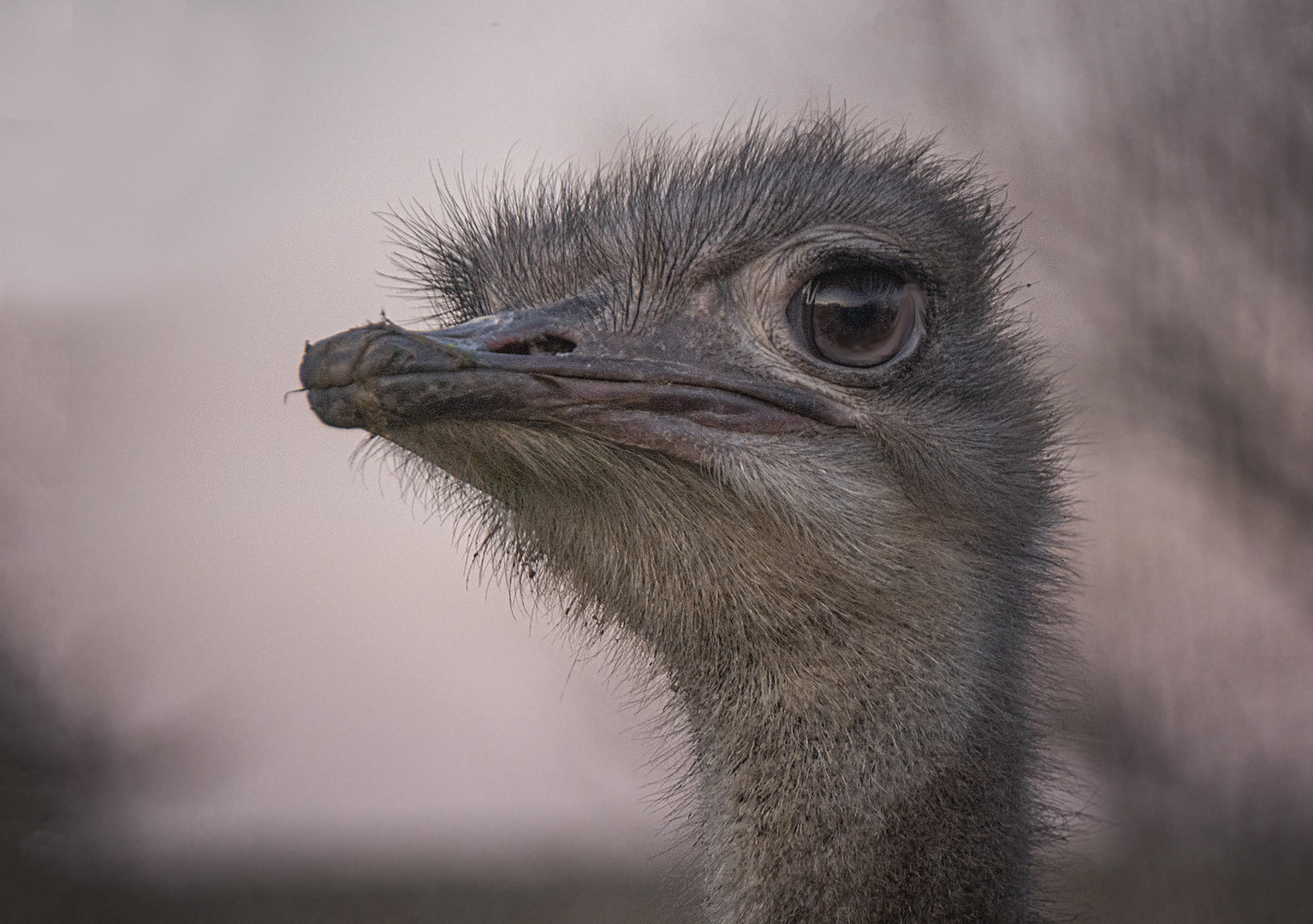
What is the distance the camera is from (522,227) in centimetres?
198

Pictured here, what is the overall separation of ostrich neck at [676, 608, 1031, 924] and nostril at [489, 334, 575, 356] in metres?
0.52

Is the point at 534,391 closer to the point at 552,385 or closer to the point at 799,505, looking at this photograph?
the point at 552,385

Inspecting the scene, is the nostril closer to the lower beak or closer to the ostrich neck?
the lower beak

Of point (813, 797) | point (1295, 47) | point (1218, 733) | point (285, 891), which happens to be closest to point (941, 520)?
point (813, 797)

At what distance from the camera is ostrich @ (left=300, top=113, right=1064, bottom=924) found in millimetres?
1570

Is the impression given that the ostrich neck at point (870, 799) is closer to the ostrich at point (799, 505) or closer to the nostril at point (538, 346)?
the ostrich at point (799, 505)

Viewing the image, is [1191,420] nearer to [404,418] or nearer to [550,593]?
[550,593]

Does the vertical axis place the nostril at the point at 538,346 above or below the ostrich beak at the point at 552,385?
above

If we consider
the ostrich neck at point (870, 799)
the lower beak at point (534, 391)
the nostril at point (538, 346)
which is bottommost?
the ostrich neck at point (870, 799)

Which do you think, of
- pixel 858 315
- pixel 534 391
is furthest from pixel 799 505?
pixel 534 391

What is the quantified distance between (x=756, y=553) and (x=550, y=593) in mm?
473

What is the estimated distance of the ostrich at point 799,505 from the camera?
157 centimetres

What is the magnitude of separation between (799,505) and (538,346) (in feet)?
1.31

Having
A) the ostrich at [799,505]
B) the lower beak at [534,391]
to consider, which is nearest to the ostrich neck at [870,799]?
the ostrich at [799,505]
